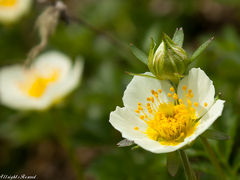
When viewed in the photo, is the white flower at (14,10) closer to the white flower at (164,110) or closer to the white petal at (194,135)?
the white flower at (164,110)

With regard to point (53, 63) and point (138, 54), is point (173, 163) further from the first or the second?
point (53, 63)

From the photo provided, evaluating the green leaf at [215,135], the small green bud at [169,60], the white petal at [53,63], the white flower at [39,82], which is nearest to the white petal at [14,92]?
the white flower at [39,82]

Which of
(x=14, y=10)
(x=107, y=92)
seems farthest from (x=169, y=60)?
(x=14, y=10)

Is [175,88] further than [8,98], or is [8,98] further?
[8,98]

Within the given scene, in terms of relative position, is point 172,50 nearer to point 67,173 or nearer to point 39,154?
point 67,173

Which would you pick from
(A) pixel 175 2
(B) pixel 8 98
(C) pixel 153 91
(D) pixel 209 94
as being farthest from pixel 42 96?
(A) pixel 175 2
